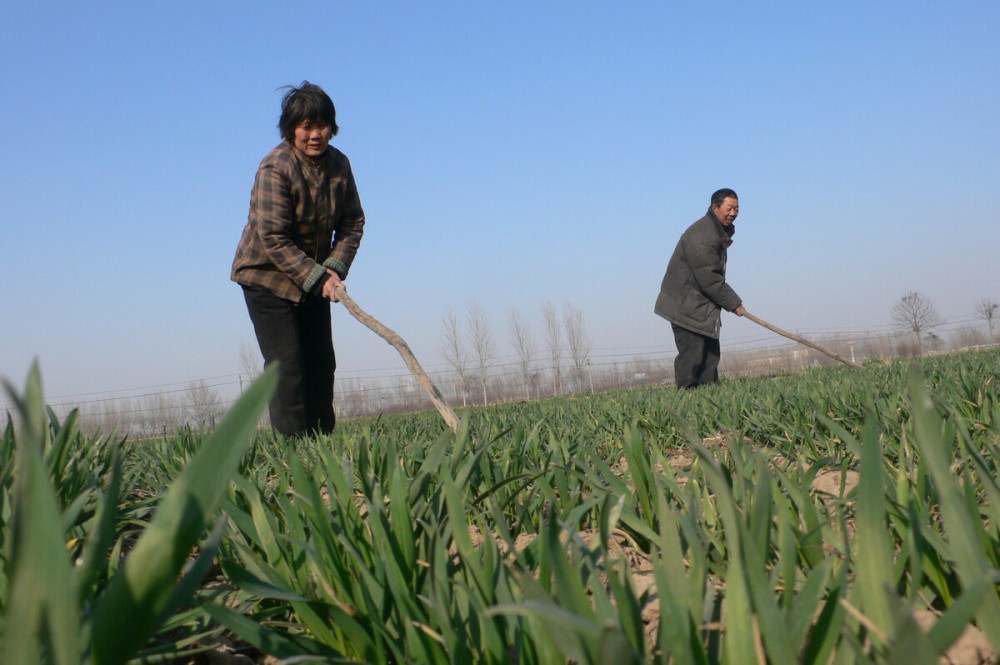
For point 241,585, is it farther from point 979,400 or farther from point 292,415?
point 292,415

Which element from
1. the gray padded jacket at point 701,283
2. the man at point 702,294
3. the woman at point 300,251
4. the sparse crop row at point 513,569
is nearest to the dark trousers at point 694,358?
the man at point 702,294

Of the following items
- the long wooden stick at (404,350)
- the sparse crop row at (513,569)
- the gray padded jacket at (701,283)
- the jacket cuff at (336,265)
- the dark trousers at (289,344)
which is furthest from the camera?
the gray padded jacket at (701,283)

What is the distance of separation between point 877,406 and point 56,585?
105 inches

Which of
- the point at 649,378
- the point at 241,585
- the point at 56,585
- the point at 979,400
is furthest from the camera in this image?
the point at 649,378

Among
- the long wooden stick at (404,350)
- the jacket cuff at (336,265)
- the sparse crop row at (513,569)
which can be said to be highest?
the jacket cuff at (336,265)

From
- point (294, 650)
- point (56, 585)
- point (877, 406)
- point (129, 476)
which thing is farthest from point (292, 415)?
point (56, 585)

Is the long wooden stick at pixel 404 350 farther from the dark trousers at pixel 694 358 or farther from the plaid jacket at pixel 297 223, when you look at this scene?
the dark trousers at pixel 694 358

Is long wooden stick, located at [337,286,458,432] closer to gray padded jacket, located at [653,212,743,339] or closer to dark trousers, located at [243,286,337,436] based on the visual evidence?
dark trousers, located at [243,286,337,436]

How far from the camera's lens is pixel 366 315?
408cm

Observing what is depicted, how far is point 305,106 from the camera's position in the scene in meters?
4.27

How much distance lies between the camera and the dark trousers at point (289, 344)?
15.0ft

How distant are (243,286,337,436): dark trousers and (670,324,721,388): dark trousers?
415 centimetres

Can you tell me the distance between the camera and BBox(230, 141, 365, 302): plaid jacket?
173 inches

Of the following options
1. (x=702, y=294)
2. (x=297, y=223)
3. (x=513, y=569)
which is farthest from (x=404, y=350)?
(x=702, y=294)
